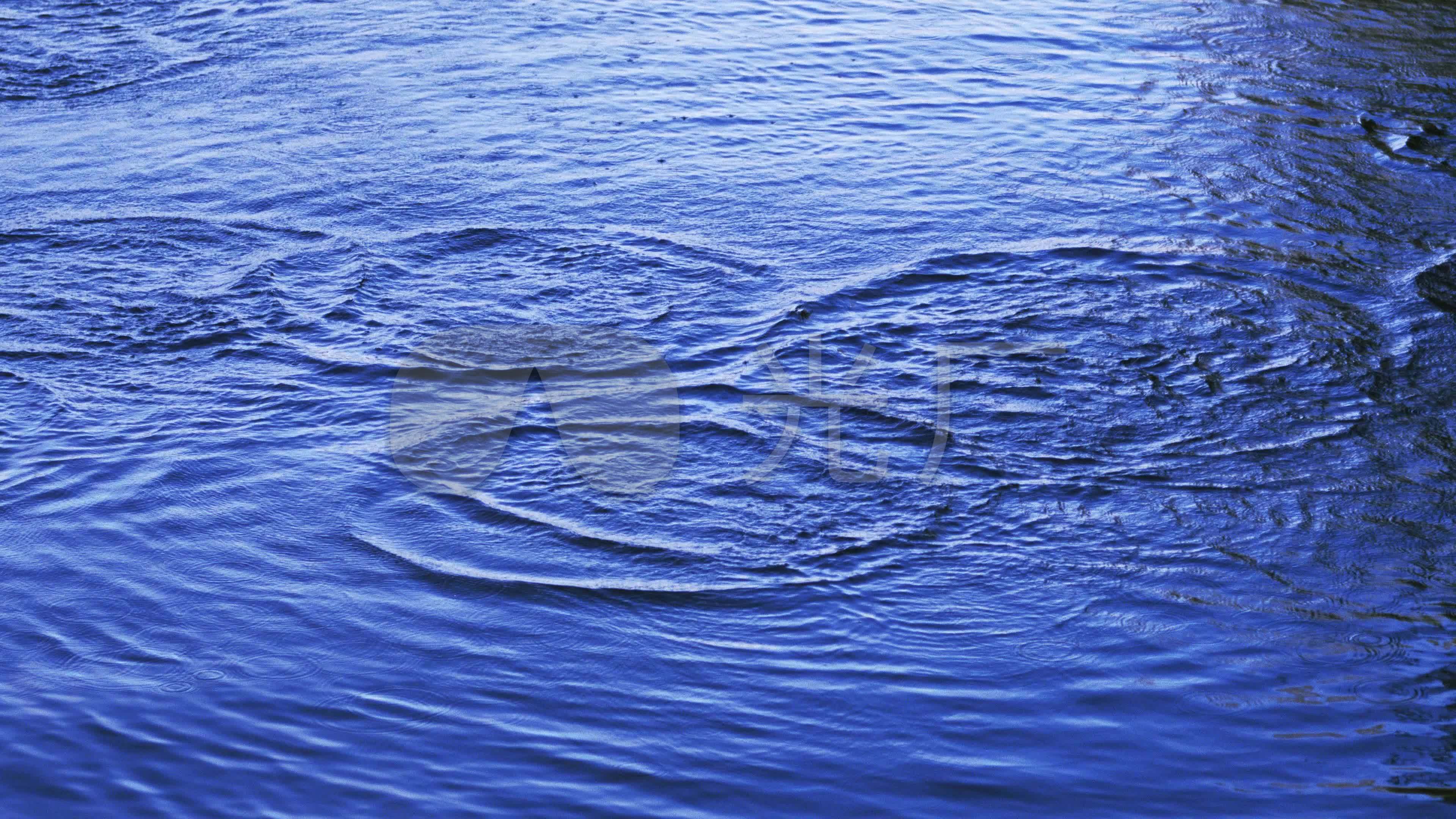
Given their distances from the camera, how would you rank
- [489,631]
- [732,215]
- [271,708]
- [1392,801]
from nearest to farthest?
1. [1392,801]
2. [271,708]
3. [489,631]
4. [732,215]

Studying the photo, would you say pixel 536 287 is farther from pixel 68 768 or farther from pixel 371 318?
pixel 68 768

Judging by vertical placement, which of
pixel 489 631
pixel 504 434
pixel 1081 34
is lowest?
pixel 489 631

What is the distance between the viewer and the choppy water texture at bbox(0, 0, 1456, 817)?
3.44 m

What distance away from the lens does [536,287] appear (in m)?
5.91

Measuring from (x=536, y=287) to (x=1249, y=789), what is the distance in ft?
12.0

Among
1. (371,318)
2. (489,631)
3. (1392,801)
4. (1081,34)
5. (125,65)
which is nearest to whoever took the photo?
(1392,801)

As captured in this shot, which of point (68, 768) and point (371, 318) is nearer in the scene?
point (68, 768)

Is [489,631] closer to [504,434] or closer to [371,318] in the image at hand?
→ [504,434]

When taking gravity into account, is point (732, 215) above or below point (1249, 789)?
above

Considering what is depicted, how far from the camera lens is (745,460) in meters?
4.70

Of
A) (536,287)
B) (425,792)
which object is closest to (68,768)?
(425,792)

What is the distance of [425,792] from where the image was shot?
3309 millimetres

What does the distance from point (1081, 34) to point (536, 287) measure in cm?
561

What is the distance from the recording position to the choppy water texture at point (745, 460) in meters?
3.44
